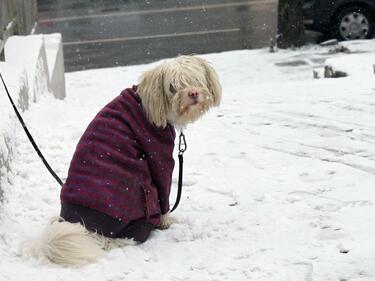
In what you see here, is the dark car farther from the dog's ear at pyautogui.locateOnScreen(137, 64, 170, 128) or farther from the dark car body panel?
the dog's ear at pyautogui.locateOnScreen(137, 64, 170, 128)

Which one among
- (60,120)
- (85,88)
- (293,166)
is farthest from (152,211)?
(85,88)

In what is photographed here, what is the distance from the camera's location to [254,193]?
430cm

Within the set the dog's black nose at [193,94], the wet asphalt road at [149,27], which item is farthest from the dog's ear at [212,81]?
the wet asphalt road at [149,27]

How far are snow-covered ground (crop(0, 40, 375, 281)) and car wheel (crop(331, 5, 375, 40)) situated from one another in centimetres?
458

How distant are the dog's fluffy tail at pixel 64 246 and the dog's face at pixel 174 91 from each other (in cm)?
76

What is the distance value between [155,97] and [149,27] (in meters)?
11.4

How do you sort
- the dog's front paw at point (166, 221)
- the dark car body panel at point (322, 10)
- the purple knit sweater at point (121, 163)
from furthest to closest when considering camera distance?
the dark car body panel at point (322, 10)
the dog's front paw at point (166, 221)
the purple knit sweater at point (121, 163)

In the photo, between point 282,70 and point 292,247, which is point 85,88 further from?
point 292,247

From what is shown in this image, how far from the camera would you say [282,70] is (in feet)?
33.7

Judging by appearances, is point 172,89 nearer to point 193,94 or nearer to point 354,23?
point 193,94

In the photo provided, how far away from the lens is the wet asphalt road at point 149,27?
41.3 ft

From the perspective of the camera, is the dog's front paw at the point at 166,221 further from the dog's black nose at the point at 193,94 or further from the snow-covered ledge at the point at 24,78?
the snow-covered ledge at the point at 24,78

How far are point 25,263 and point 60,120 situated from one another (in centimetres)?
309

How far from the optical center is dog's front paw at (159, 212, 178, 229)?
392 cm
